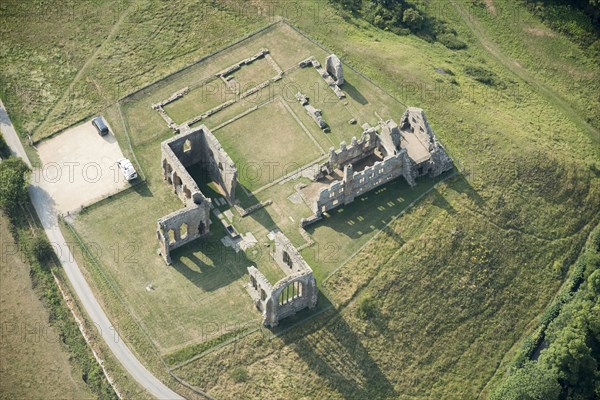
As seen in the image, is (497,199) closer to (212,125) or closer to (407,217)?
(407,217)

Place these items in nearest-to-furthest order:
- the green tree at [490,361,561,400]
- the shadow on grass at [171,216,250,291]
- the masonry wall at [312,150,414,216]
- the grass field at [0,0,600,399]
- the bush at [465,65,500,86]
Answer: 1. the grass field at [0,0,600,399]
2. the green tree at [490,361,561,400]
3. the shadow on grass at [171,216,250,291]
4. the masonry wall at [312,150,414,216]
5. the bush at [465,65,500,86]

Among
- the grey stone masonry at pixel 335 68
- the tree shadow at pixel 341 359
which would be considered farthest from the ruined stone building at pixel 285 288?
the grey stone masonry at pixel 335 68

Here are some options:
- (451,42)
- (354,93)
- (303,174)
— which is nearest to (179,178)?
Answer: (303,174)

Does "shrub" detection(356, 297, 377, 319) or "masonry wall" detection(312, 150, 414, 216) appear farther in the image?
"masonry wall" detection(312, 150, 414, 216)

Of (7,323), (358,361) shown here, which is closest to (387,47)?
(358,361)

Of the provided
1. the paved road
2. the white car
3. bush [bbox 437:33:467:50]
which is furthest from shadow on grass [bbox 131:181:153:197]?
bush [bbox 437:33:467:50]

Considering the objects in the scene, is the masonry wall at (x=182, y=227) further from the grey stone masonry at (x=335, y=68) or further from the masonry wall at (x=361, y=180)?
the grey stone masonry at (x=335, y=68)

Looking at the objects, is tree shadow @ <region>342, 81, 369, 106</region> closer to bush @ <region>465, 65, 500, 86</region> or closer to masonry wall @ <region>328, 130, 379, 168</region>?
masonry wall @ <region>328, 130, 379, 168</region>
